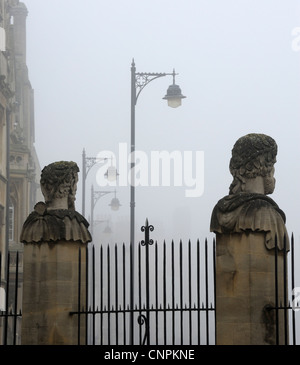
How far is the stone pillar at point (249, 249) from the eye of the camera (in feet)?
41.5

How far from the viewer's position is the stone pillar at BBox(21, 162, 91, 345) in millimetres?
14258

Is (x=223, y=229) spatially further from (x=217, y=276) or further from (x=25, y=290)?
(x=25, y=290)

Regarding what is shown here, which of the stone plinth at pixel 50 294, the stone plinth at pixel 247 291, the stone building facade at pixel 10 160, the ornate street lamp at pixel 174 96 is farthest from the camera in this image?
the stone building facade at pixel 10 160

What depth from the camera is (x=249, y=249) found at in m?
12.7

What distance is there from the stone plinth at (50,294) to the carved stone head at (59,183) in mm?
686

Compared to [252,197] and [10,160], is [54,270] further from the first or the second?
[10,160]

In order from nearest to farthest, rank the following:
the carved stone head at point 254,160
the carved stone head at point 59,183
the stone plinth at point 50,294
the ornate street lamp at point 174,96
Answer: the carved stone head at point 254,160 → the stone plinth at point 50,294 → the carved stone head at point 59,183 → the ornate street lamp at point 174,96

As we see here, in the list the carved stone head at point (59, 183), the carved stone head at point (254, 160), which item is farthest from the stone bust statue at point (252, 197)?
the carved stone head at point (59, 183)

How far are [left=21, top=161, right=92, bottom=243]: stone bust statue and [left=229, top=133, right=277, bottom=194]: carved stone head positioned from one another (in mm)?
2616

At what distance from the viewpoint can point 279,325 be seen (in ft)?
41.8

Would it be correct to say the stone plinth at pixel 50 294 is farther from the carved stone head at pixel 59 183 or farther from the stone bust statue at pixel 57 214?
the carved stone head at pixel 59 183

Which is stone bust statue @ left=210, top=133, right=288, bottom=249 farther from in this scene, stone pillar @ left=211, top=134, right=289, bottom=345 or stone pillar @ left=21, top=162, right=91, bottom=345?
stone pillar @ left=21, top=162, right=91, bottom=345

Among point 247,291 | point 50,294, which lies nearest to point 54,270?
point 50,294

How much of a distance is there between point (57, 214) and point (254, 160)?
315 centimetres
